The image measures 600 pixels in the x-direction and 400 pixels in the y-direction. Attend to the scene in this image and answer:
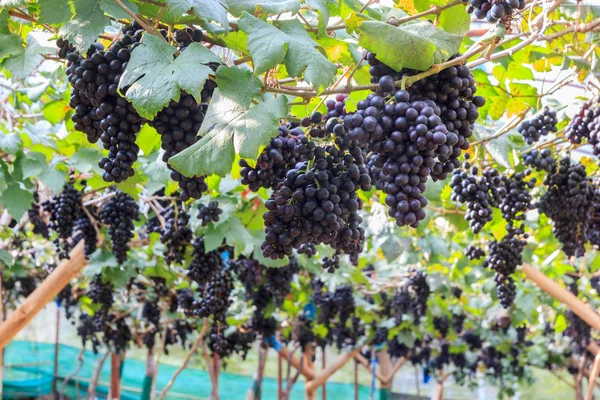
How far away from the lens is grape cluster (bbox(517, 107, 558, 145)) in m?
2.98

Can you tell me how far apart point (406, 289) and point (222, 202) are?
4.40m

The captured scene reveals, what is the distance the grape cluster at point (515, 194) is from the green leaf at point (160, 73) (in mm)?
2223

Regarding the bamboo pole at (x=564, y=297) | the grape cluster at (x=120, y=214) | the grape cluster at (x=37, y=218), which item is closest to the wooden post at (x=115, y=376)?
the grape cluster at (x=37, y=218)

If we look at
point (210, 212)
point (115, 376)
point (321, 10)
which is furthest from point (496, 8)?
point (115, 376)

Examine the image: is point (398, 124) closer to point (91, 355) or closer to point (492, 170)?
point (492, 170)

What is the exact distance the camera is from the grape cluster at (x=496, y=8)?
1480 mm

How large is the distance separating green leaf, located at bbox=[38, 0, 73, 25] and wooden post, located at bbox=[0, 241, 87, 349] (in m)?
2.85

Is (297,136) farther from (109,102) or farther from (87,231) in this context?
(87,231)

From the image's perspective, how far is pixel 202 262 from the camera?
13.8 ft

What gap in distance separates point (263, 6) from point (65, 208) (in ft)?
8.73

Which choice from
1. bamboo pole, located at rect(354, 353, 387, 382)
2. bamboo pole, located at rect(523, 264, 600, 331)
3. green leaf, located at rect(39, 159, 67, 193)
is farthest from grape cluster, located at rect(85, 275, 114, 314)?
bamboo pole, located at rect(354, 353, 387, 382)

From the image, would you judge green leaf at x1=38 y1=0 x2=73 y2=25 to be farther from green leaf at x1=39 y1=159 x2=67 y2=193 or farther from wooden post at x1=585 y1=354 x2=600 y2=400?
wooden post at x1=585 y1=354 x2=600 y2=400

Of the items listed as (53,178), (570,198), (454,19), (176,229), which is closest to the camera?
(454,19)

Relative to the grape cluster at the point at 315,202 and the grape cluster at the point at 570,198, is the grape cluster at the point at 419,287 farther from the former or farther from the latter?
the grape cluster at the point at 315,202
